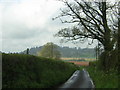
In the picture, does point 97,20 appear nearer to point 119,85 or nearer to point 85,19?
point 85,19

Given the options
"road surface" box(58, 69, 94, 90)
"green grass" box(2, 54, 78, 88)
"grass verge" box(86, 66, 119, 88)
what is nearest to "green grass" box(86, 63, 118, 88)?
"grass verge" box(86, 66, 119, 88)

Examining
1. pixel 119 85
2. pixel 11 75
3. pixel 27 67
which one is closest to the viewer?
pixel 119 85

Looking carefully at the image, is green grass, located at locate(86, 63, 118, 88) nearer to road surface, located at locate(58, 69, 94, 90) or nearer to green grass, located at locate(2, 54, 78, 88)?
road surface, located at locate(58, 69, 94, 90)

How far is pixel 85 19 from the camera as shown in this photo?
28.5 meters

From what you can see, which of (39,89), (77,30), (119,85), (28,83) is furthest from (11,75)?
(77,30)

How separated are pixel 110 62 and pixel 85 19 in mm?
13183

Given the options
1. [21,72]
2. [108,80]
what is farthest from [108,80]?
[21,72]

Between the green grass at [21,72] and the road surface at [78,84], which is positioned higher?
the green grass at [21,72]

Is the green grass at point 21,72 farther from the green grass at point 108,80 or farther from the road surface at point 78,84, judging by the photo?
the green grass at point 108,80

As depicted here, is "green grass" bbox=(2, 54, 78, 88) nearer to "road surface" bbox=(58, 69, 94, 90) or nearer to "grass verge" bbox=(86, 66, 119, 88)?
"road surface" bbox=(58, 69, 94, 90)

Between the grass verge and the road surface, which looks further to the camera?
the road surface

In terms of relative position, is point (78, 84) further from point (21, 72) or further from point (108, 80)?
point (21, 72)

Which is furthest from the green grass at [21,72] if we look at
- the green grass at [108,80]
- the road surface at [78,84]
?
the green grass at [108,80]

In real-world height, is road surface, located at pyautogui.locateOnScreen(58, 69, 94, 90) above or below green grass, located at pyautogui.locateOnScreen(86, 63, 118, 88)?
below
